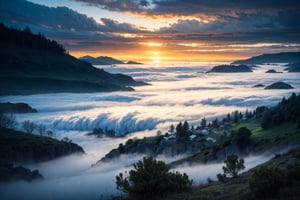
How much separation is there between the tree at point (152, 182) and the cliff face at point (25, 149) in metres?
68.4

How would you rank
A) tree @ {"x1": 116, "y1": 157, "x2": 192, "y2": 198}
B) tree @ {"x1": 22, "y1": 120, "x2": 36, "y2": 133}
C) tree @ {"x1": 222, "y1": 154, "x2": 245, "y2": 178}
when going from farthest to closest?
tree @ {"x1": 22, "y1": 120, "x2": 36, "y2": 133}
tree @ {"x1": 222, "y1": 154, "x2": 245, "y2": 178}
tree @ {"x1": 116, "y1": 157, "x2": 192, "y2": 198}

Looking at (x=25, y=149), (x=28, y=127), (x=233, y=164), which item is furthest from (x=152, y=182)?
(x=28, y=127)

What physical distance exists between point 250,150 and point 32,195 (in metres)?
40.4

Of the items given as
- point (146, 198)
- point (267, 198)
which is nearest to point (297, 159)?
point (267, 198)

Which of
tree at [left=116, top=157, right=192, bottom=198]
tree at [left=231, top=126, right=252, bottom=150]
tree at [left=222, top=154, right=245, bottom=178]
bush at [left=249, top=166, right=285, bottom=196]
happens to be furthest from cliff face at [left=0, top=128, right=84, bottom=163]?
bush at [left=249, top=166, right=285, bottom=196]

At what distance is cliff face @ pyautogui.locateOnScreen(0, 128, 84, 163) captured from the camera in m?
85.8

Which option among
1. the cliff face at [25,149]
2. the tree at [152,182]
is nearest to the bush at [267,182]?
the tree at [152,182]

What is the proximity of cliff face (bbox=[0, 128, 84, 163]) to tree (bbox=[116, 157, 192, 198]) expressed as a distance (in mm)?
68361

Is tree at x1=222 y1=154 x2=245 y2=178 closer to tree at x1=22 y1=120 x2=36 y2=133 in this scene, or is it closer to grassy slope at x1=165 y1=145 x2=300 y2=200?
grassy slope at x1=165 y1=145 x2=300 y2=200

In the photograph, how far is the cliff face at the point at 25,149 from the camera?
85812 mm

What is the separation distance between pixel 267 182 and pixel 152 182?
30.4 ft

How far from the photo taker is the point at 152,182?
75.9 feet

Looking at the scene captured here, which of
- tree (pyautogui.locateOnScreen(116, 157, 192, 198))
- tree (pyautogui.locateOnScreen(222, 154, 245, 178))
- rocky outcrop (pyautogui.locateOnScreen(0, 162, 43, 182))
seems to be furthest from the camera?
rocky outcrop (pyautogui.locateOnScreen(0, 162, 43, 182))

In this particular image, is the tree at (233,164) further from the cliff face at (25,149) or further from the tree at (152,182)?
the cliff face at (25,149)
